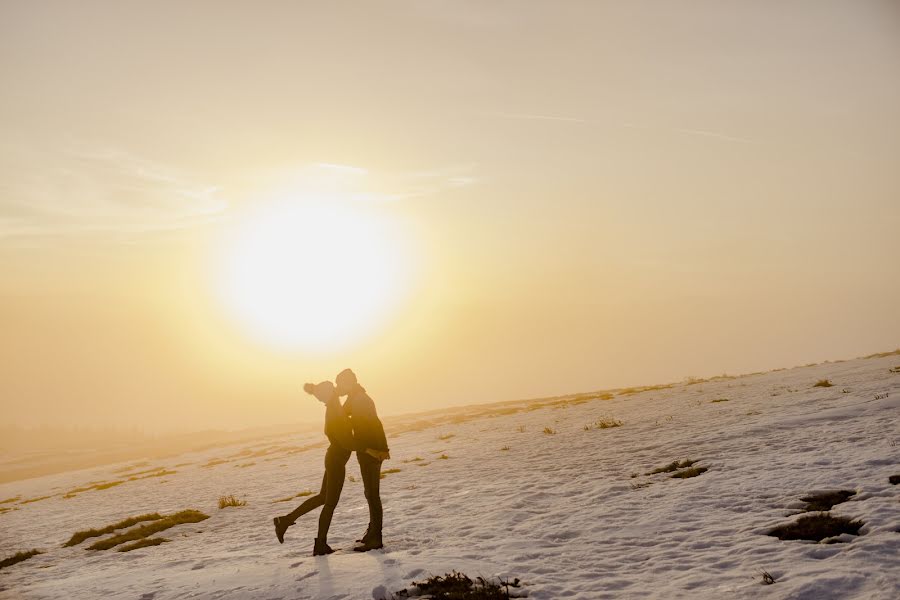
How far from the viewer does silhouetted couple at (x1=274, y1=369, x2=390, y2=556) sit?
40.0 ft

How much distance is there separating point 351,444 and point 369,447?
0.38 m

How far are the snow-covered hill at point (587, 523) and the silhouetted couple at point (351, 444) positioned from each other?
644 millimetres

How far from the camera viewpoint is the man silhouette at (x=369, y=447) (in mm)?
12195

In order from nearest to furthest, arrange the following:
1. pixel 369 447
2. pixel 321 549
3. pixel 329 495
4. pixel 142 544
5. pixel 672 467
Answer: pixel 321 549 → pixel 369 447 → pixel 329 495 → pixel 672 467 → pixel 142 544

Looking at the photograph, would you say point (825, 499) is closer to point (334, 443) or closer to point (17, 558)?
point (334, 443)

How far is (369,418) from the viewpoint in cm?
1234

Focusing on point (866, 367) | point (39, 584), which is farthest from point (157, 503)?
point (866, 367)

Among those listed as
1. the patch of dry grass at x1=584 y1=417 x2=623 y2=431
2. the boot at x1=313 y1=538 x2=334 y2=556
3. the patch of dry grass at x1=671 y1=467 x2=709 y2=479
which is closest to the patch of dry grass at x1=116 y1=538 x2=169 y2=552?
the boot at x1=313 y1=538 x2=334 y2=556

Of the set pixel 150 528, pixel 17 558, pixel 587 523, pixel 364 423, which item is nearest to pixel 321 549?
pixel 364 423

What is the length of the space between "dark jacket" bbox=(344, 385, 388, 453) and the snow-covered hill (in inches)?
83.3

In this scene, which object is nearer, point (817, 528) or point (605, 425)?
point (817, 528)

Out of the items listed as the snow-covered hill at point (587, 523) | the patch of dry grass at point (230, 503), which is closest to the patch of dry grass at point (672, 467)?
the snow-covered hill at point (587, 523)

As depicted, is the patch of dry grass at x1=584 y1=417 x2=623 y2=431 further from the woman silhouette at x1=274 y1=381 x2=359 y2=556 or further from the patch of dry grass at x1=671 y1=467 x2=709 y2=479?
the woman silhouette at x1=274 y1=381 x2=359 y2=556

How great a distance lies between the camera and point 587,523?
40.2 feet
